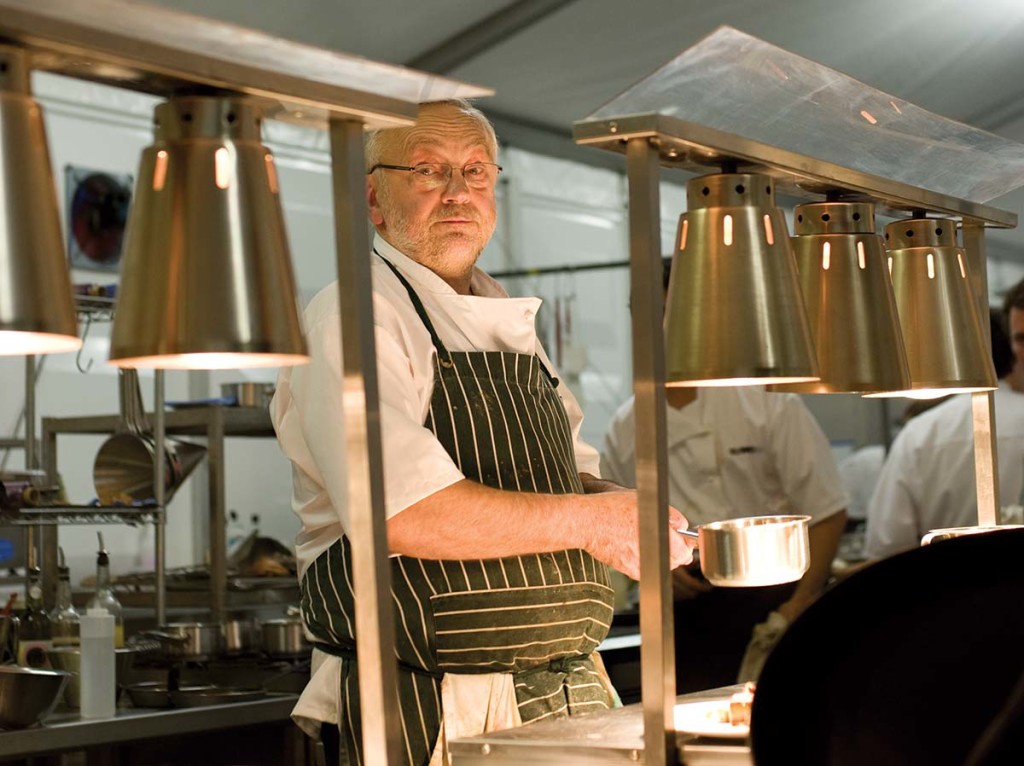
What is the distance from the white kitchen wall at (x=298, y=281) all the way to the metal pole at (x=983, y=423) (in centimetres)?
338

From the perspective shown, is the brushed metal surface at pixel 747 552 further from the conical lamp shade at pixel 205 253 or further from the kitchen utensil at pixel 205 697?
the kitchen utensil at pixel 205 697

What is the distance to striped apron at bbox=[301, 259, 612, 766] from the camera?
1881mm

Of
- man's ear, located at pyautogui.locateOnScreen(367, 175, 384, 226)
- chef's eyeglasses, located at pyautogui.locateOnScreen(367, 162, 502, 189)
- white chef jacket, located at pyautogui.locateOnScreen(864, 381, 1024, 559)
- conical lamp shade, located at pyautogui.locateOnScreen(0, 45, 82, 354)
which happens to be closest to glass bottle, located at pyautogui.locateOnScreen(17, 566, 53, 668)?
man's ear, located at pyautogui.locateOnScreen(367, 175, 384, 226)

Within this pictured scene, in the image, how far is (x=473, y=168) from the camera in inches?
86.0

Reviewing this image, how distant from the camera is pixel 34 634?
3.26 metres

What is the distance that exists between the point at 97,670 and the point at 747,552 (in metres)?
1.88

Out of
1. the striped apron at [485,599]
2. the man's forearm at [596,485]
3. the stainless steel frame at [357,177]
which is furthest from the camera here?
the man's forearm at [596,485]

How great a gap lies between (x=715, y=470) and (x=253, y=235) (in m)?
3.02

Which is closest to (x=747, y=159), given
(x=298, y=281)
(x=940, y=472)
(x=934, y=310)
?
(x=934, y=310)

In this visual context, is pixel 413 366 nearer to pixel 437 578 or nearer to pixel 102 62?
pixel 437 578

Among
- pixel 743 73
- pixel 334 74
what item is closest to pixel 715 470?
pixel 743 73

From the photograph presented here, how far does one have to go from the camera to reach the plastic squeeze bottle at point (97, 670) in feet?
9.58

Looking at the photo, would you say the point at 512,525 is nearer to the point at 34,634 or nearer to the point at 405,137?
the point at 405,137

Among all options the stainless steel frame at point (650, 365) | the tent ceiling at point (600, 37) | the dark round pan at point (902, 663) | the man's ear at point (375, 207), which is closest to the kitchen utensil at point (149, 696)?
the man's ear at point (375, 207)
